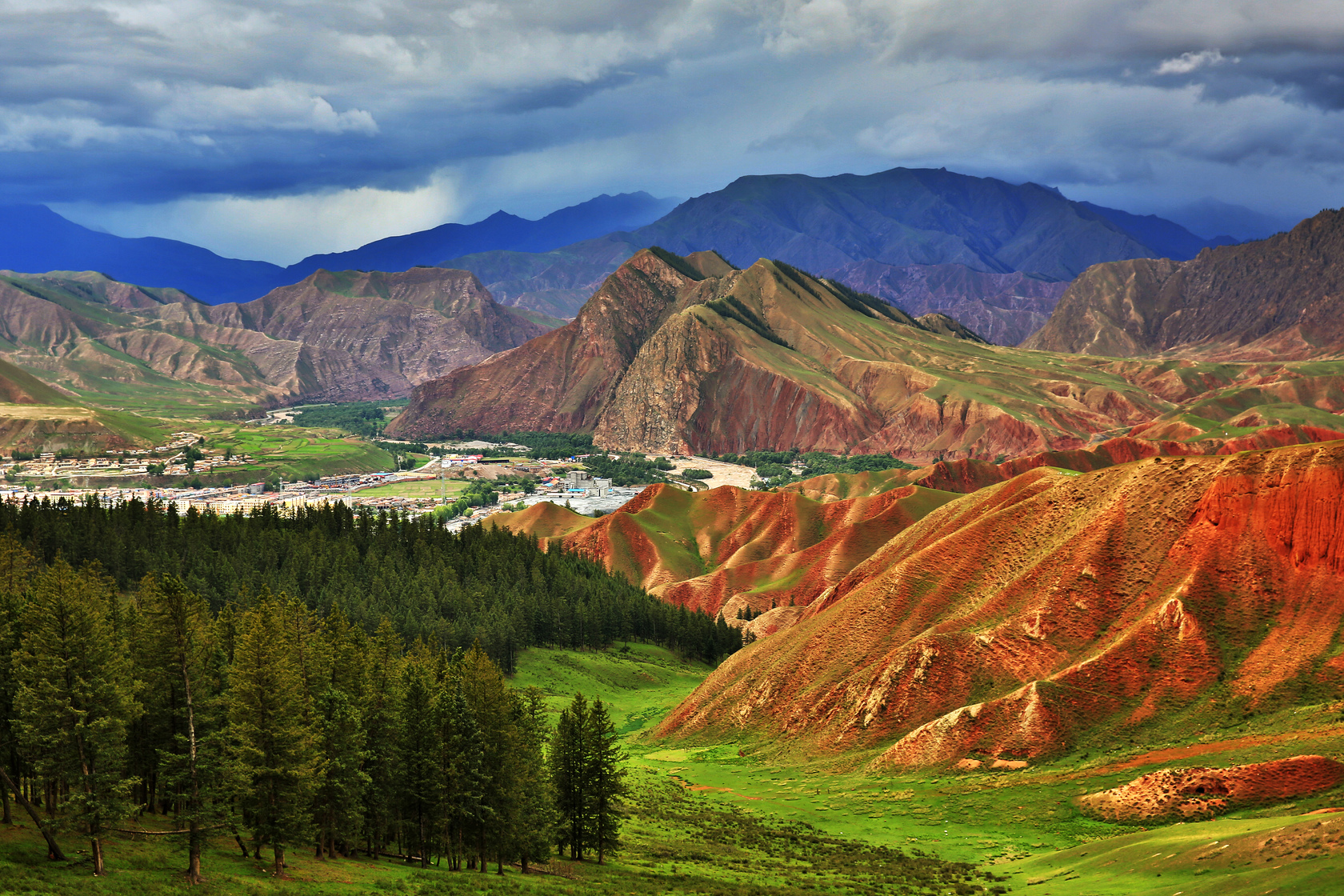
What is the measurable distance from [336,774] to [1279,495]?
69.2m

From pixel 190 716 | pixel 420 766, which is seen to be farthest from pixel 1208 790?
pixel 190 716

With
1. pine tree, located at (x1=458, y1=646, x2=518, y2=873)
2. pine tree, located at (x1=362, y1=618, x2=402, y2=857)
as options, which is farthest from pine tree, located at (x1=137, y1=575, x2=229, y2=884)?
pine tree, located at (x1=458, y1=646, x2=518, y2=873)

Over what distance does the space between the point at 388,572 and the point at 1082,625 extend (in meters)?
87.1

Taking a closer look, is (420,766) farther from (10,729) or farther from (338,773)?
(10,729)

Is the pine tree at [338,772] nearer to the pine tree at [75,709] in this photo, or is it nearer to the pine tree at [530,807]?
the pine tree at [530,807]

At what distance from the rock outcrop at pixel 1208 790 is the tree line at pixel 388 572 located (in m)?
60.3

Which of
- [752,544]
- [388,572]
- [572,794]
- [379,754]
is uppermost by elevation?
[388,572]

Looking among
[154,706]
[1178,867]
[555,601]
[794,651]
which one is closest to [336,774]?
[154,706]

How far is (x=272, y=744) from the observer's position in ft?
131

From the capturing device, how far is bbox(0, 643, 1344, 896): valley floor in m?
36.4

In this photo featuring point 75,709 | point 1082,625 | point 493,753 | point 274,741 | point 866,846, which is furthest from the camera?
point 1082,625

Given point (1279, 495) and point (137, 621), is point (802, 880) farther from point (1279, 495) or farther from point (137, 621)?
point (1279, 495)

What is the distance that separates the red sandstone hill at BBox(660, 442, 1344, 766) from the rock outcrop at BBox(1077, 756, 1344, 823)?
9.73 m

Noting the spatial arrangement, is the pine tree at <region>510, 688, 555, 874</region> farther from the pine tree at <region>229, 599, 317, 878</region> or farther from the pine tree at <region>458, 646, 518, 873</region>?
the pine tree at <region>229, 599, 317, 878</region>
